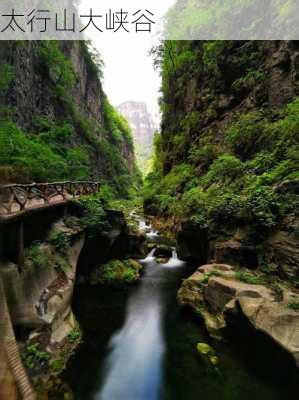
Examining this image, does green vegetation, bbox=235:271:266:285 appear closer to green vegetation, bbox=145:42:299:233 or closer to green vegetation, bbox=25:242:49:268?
green vegetation, bbox=145:42:299:233

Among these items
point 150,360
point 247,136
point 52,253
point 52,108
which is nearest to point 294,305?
point 150,360

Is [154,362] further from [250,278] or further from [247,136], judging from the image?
[247,136]

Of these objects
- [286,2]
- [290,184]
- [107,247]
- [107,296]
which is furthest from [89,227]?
[286,2]

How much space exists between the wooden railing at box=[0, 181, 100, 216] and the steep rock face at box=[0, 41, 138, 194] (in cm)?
54

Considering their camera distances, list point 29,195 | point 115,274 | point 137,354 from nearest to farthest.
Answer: point 137,354
point 29,195
point 115,274

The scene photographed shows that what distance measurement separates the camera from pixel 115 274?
11016mm

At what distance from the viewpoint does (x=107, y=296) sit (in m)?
9.83

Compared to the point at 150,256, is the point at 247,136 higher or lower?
higher

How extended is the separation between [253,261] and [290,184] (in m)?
2.95

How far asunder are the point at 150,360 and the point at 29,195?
5907 mm

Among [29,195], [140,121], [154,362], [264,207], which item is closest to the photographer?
[154,362]

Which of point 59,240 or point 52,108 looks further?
point 52,108

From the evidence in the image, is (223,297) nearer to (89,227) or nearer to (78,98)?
(89,227)

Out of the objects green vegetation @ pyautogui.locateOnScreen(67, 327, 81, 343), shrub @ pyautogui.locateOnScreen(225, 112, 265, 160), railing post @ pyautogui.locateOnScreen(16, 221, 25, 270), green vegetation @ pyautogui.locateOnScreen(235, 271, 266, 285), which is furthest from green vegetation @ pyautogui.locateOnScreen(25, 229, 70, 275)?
shrub @ pyautogui.locateOnScreen(225, 112, 265, 160)
